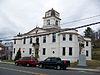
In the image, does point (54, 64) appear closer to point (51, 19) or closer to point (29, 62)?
point (29, 62)

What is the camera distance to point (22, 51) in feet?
197

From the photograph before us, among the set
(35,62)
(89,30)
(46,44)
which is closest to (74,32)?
(46,44)

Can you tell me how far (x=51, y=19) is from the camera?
57.9 m

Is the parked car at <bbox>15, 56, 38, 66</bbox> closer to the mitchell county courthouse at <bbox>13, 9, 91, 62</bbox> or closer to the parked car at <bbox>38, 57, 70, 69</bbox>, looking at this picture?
the parked car at <bbox>38, 57, 70, 69</bbox>

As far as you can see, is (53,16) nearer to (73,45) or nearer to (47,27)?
(47,27)

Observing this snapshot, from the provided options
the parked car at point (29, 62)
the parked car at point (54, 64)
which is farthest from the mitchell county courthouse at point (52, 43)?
the parked car at point (54, 64)

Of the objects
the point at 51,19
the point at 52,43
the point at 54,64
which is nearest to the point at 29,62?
the point at 54,64

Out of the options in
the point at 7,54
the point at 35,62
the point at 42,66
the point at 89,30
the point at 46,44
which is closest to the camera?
the point at 42,66

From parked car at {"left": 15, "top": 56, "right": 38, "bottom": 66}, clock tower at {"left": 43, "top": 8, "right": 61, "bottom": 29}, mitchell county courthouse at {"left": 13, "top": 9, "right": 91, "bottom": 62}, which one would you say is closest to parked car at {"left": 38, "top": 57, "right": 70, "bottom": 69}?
parked car at {"left": 15, "top": 56, "right": 38, "bottom": 66}

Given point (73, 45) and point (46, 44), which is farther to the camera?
point (46, 44)

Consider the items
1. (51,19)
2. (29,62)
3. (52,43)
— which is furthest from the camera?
(51,19)

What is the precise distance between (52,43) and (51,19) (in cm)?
785

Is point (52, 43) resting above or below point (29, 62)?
above

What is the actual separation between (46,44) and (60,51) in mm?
4372
